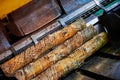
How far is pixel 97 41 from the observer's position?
14.0 feet

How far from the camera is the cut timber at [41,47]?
3.90 meters

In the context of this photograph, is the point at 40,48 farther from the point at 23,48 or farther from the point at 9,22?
the point at 9,22

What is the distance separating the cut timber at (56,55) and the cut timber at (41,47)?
0.13 meters

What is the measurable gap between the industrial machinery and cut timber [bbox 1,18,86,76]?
171mm

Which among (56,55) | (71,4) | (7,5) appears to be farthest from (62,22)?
(7,5)

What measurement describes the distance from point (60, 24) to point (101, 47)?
0.92 metres

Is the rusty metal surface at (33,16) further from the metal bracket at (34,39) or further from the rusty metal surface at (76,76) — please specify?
the rusty metal surface at (76,76)

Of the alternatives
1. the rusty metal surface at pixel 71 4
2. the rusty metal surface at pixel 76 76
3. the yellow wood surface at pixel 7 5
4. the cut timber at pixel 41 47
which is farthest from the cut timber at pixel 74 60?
the yellow wood surface at pixel 7 5

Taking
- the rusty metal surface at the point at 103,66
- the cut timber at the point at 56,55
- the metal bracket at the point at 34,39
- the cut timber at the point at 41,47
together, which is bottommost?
the rusty metal surface at the point at 103,66

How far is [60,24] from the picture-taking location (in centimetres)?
458

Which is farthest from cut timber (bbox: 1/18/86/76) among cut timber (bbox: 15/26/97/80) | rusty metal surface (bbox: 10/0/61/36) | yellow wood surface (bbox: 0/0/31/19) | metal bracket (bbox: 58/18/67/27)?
yellow wood surface (bbox: 0/0/31/19)

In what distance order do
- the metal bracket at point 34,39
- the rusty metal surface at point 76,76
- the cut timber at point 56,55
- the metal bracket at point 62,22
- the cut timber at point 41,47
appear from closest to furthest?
the rusty metal surface at point 76,76, the cut timber at point 56,55, the cut timber at point 41,47, the metal bracket at point 34,39, the metal bracket at point 62,22

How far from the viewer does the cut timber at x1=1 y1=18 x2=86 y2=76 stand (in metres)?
3.90

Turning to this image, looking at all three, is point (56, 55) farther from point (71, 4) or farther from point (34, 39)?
point (71, 4)
